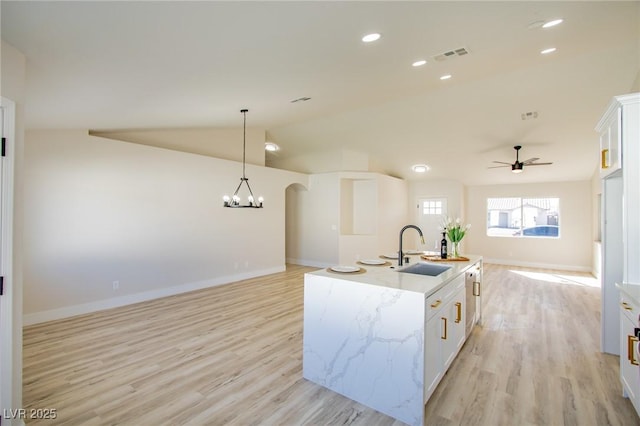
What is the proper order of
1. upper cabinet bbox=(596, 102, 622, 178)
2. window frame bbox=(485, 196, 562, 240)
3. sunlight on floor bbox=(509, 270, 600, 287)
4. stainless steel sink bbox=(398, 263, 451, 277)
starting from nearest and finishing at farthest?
upper cabinet bbox=(596, 102, 622, 178) < stainless steel sink bbox=(398, 263, 451, 277) < sunlight on floor bbox=(509, 270, 600, 287) < window frame bbox=(485, 196, 562, 240)

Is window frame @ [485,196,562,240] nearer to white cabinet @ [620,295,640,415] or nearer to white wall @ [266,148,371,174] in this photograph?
white wall @ [266,148,371,174]

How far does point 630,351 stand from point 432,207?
26.1 feet

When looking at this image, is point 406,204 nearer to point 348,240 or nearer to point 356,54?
point 348,240

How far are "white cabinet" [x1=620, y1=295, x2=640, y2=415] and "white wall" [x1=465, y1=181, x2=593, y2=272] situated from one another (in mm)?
7597

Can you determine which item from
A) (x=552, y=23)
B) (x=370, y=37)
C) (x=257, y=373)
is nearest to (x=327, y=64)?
(x=370, y=37)

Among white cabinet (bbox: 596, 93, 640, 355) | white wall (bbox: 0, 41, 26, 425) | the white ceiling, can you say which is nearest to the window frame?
the white ceiling

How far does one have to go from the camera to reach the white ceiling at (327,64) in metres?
2.02

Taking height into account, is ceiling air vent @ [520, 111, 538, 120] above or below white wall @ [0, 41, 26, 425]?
above

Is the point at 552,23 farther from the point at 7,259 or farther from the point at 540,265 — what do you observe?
the point at 540,265

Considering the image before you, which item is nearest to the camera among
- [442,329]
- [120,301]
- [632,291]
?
[632,291]

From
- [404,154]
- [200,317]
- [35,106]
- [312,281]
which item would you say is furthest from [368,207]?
[35,106]

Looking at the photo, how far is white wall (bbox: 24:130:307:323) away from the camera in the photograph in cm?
405

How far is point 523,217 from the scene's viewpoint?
921 centimetres

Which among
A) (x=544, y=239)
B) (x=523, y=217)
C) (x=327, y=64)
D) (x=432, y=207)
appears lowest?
(x=544, y=239)
